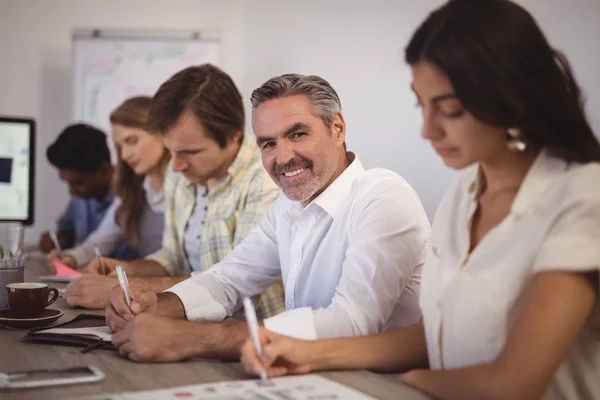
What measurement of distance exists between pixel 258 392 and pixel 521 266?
0.47 m

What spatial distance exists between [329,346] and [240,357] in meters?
0.18

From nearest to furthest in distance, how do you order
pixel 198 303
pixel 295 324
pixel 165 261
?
pixel 295 324
pixel 198 303
pixel 165 261

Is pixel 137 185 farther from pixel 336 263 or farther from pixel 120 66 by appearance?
pixel 120 66

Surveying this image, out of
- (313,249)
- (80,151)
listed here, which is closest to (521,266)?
(313,249)

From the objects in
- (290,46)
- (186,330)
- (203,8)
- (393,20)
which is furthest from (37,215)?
(186,330)

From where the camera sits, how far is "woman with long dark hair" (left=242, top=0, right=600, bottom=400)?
1.10 m

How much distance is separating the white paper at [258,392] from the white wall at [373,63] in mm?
1716

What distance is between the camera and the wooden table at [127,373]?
1.19 metres

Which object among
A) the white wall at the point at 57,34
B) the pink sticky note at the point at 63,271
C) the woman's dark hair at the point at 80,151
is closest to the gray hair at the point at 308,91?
the pink sticky note at the point at 63,271

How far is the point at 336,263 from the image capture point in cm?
190

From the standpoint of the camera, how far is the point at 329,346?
135cm

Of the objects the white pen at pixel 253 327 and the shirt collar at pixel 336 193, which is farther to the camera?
the shirt collar at pixel 336 193

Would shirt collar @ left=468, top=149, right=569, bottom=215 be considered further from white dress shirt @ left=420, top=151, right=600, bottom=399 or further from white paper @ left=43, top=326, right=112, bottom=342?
white paper @ left=43, top=326, right=112, bottom=342

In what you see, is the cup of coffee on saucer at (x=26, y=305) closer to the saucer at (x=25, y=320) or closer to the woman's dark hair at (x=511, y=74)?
the saucer at (x=25, y=320)
